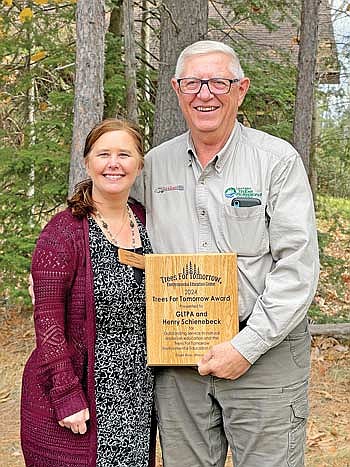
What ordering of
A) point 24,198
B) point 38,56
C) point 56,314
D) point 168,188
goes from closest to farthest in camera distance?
point 56,314 < point 168,188 < point 38,56 < point 24,198

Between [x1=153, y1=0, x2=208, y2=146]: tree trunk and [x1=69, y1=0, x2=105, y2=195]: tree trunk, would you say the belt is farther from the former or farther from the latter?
[x1=153, y1=0, x2=208, y2=146]: tree trunk

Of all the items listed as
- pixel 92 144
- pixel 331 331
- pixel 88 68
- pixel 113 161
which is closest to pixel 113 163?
pixel 113 161

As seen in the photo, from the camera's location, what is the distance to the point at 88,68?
410 centimetres

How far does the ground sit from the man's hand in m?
2.32

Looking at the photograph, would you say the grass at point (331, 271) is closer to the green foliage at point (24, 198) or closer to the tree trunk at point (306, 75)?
the tree trunk at point (306, 75)

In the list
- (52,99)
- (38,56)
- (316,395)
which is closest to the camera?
(316,395)

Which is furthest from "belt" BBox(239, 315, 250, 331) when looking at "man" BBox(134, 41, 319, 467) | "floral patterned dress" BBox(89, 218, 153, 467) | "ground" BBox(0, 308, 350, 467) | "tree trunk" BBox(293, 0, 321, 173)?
"tree trunk" BBox(293, 0, 321, 173)

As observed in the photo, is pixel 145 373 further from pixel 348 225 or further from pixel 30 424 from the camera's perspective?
pixel 348 225

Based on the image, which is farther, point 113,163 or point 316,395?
point 316,395

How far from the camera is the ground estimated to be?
4996 mm

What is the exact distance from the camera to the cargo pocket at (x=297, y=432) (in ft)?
9.18

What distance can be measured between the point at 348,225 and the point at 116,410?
9.19 m

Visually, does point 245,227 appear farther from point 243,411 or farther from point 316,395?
point 316,395

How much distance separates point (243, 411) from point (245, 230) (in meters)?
0.66
